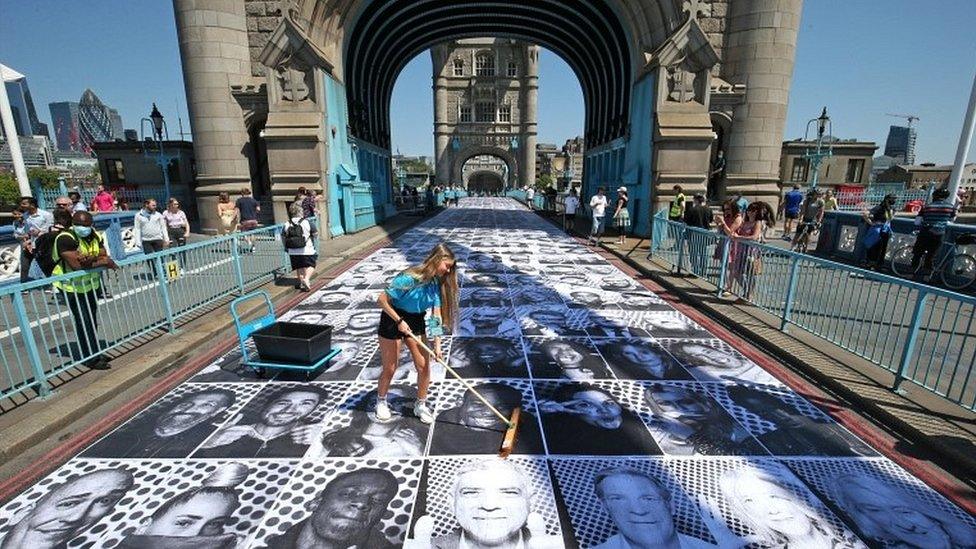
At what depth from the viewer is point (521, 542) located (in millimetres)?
2748

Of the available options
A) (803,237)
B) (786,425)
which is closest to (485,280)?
(786,425)

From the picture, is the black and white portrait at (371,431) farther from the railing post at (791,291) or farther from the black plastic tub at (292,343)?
the railing post at (791,291)

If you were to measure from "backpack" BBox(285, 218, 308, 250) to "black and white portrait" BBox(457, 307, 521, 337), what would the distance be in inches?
132

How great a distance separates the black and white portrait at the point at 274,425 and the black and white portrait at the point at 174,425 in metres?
0.17

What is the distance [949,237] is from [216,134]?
21105mm

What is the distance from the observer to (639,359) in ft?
17.7

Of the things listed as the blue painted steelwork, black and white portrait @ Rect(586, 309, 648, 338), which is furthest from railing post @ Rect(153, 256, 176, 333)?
the blue painted steelwork

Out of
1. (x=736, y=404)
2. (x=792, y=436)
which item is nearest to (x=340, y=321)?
(x=736, y=404)

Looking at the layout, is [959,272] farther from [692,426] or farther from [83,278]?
[83,278]

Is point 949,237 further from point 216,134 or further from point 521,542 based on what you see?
point 216,134

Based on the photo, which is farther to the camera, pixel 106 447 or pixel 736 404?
pixel 736 404

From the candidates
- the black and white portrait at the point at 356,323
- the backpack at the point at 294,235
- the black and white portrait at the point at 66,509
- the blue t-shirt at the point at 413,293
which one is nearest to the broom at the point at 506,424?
the blue t-shirt at the point at 413,293

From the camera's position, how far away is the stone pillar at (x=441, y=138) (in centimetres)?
6444

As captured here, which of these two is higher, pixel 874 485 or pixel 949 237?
pixel 949 237
